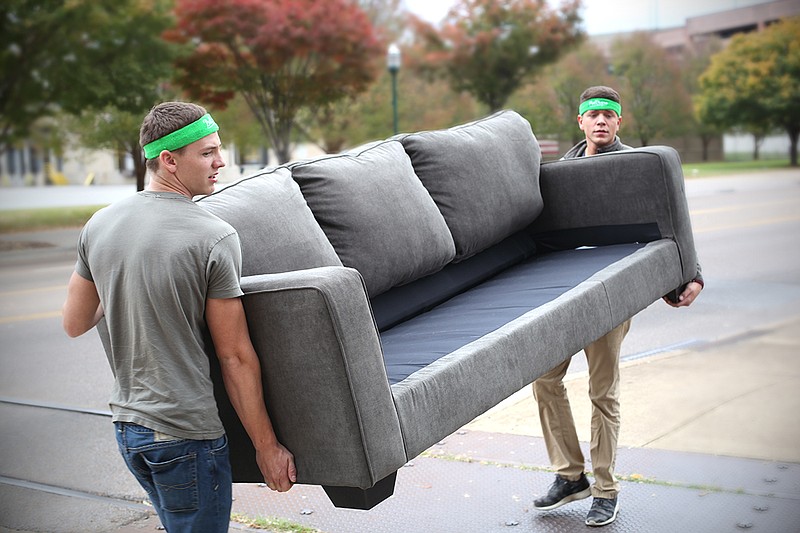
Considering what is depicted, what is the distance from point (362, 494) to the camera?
265 cm

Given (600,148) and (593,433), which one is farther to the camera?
(600,148)

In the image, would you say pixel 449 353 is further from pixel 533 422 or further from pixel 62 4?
pixel 62 4

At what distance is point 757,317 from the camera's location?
8273mm

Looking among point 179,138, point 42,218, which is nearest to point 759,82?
point 42,218

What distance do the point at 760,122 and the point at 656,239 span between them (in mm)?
30639

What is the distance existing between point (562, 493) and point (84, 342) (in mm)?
5227

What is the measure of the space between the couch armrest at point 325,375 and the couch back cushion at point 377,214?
3.87 ft

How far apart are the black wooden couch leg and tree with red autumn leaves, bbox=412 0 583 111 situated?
81.6 feet

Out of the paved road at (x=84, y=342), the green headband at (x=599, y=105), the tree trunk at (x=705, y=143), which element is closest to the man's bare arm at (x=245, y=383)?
the paved road at (x=84, y=342)

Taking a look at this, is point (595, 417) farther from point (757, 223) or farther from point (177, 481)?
point (757, 223)

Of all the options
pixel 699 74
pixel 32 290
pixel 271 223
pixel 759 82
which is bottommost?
pixel 32 290

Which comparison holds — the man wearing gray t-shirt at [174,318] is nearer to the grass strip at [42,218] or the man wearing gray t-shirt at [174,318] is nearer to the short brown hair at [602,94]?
the short brown hair at [602,94]

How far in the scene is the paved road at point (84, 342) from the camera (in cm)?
461

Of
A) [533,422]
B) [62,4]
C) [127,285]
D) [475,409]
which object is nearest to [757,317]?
[533,422]
